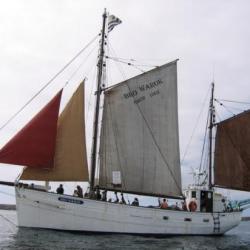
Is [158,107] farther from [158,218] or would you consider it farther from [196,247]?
[196,247]

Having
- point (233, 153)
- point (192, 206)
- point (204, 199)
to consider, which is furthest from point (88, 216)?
point (233, 153)

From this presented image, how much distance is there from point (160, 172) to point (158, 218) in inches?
157

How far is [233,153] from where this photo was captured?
4394cm

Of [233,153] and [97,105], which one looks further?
[233,153]

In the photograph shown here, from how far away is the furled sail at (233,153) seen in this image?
4331cm

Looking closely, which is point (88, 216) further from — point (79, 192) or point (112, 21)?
point (112, 21)

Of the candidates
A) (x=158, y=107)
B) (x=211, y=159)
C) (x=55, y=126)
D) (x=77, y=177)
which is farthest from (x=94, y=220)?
(x=211, y=159)

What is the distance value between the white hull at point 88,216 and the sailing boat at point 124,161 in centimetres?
7

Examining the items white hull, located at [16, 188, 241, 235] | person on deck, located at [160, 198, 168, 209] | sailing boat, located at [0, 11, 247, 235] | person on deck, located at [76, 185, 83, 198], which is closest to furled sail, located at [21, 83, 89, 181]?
sailing boat, located at [0, 11, 247, 235]

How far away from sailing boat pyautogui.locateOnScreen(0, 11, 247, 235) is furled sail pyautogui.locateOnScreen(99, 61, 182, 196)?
0.08 m

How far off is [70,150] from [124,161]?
5.18m

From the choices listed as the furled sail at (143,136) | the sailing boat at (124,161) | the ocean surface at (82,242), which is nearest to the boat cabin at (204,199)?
the sailing boat at (124,161)

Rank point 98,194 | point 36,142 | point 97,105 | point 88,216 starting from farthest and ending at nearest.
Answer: point 97,105, point 98,194, point 88,216, point 36,142

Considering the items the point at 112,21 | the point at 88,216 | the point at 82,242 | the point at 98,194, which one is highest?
the point at 112,21
